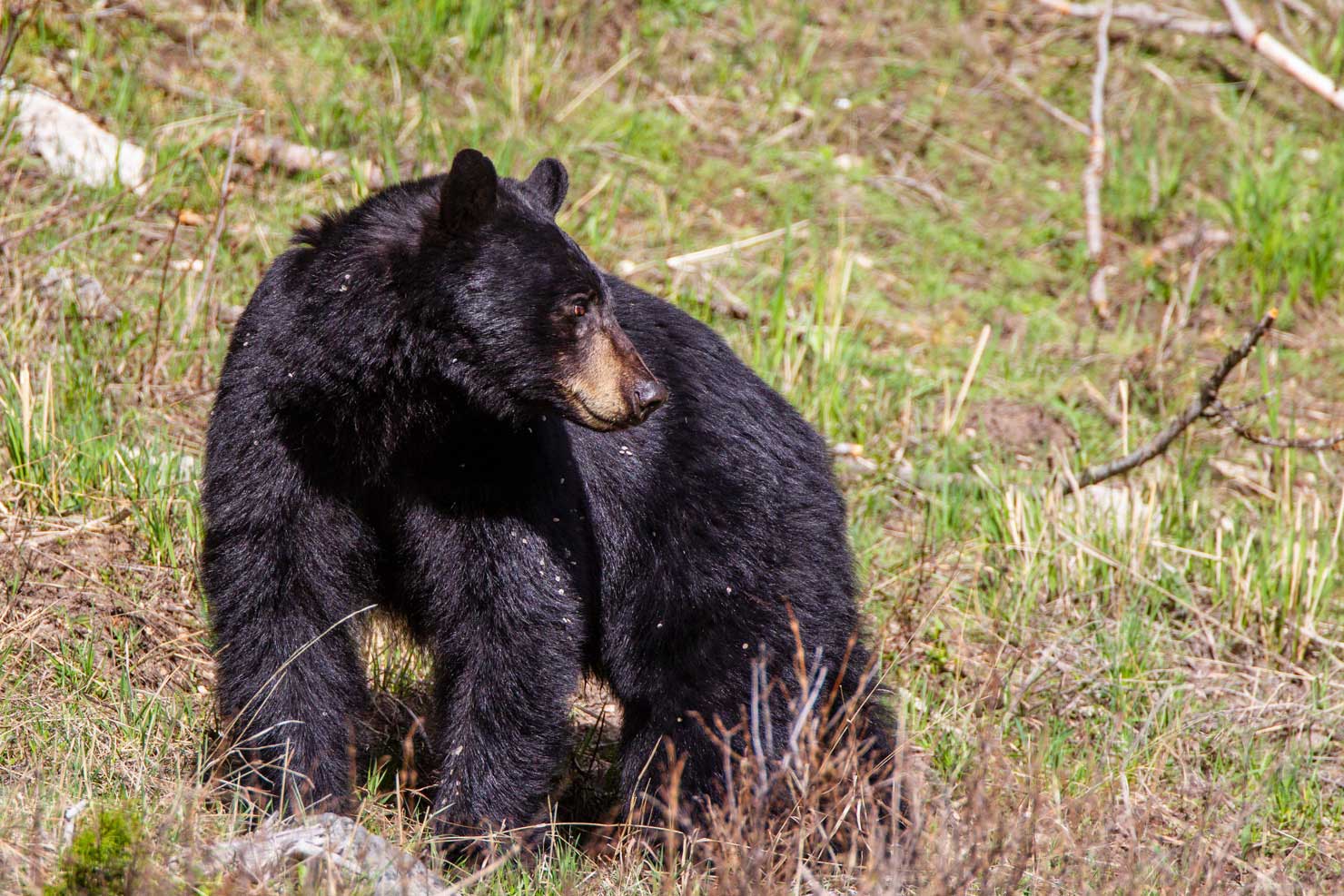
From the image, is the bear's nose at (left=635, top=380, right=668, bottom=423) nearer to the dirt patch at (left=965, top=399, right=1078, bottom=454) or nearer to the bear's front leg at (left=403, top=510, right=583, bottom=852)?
the bear's front leg at (left=403, top=510, right=583, bottom=852)

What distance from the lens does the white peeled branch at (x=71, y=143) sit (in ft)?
18.3

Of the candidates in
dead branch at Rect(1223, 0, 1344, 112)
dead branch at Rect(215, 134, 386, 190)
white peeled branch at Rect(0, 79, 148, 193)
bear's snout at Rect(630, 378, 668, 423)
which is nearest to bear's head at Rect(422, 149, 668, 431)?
bear's snout at Rect(630, 378, 668, 423)

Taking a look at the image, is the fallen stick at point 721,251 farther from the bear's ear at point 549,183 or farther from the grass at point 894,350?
the bear's ear at point 549,183

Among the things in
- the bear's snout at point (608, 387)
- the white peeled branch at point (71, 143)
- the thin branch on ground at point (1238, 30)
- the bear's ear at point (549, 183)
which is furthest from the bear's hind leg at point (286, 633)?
the thin branch on ground at point (1238, 30)

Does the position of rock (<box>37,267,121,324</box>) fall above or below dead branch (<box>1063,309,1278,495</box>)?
below

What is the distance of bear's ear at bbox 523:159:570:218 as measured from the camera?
333 centimetres

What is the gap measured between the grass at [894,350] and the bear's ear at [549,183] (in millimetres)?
1449

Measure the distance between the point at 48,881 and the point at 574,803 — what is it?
1.92 metres

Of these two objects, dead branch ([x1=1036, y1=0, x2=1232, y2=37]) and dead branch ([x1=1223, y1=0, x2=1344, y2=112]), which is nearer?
dead branch ([x1=1223, y1=0, x2=1344, y2=112])

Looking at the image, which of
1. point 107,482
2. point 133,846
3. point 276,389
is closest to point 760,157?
point 107,482

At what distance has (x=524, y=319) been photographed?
9.93ft

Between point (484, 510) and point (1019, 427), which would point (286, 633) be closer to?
point (484, 510)

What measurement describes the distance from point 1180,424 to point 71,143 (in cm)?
453

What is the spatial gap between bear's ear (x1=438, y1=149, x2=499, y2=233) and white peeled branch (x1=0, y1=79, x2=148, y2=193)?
304 centimetres
